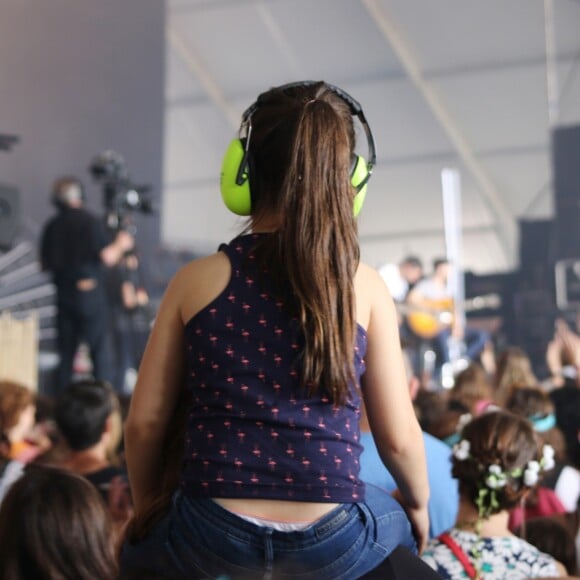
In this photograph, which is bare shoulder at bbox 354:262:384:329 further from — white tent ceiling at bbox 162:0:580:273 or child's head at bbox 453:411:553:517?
white tent ceiling at bbox 162:0:580:273

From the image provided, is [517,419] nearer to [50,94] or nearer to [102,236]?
[102,236]

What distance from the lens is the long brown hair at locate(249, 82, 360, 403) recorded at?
1.42 meters

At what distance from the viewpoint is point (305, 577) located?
1377mm

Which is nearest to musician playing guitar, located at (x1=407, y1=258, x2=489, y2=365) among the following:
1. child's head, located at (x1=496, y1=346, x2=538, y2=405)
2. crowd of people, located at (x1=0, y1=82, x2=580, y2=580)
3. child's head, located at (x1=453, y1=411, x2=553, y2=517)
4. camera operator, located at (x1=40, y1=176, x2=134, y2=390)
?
camera operator, located at (x1=40, y1=176, x2=134, y2=390)

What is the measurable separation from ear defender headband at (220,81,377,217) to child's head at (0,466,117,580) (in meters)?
0.45

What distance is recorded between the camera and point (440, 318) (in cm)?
867

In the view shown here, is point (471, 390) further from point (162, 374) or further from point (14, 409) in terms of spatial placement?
point (162, 374)

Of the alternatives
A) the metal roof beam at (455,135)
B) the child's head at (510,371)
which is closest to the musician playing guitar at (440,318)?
the metal roof beam at (455,135)

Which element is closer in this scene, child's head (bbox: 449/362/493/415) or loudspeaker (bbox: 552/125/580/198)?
child's head (bbox: 449/362/493/415)

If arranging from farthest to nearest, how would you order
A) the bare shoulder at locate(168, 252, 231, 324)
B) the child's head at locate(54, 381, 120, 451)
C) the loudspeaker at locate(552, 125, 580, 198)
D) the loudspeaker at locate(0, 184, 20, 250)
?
the loudspeaker at locate(552, 125, 580, 198) → the loudspeaker at locate(0, 184, 20, 250) → the child's head at locate(54, 381, 120, 451) → the bare shoulder at locate(168, 252, 231, 324)

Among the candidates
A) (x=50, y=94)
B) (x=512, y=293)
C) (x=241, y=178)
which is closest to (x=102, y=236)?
(x=50, y=94)

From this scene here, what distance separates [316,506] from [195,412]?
21 cm

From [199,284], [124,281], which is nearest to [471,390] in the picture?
[199,284]

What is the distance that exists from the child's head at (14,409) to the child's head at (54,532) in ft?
6.69
